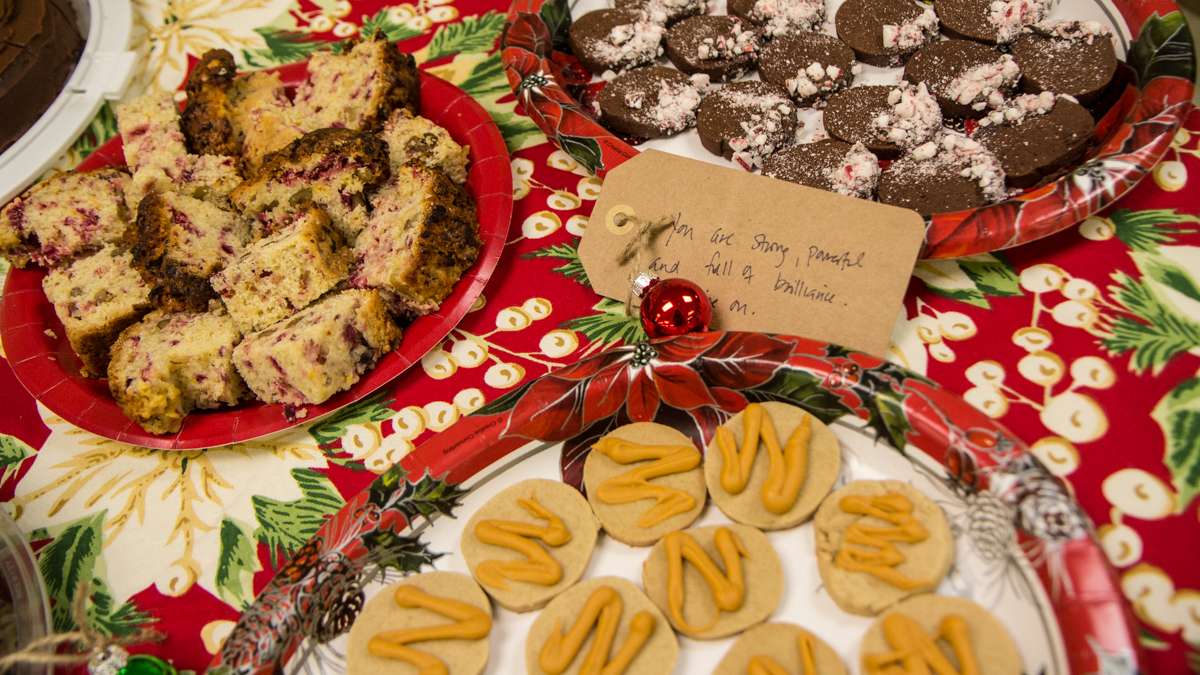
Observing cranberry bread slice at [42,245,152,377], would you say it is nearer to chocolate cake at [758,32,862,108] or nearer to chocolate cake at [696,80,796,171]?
chocolate cake at [696,80,796,171]

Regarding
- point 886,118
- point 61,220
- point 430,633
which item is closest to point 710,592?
point 430,633

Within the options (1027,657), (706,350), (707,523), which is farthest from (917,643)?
(706,350)

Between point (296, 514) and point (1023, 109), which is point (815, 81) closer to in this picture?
point (1023, 109)

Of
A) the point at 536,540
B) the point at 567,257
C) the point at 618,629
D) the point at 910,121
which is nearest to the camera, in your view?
the point at 618,629

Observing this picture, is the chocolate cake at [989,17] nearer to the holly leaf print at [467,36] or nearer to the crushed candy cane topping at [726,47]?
the crushed candy cane topping at [726,47]

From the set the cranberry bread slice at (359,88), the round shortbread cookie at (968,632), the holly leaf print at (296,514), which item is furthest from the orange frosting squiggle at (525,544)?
the cranberry bread slice at (359,88)

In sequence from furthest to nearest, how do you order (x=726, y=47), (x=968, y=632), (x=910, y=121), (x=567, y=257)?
(x=726, y=47)
(x=567, y=257)
(x=910, y=121)
(x=968, y=632)

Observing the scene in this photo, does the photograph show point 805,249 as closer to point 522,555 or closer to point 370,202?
point 522,555
